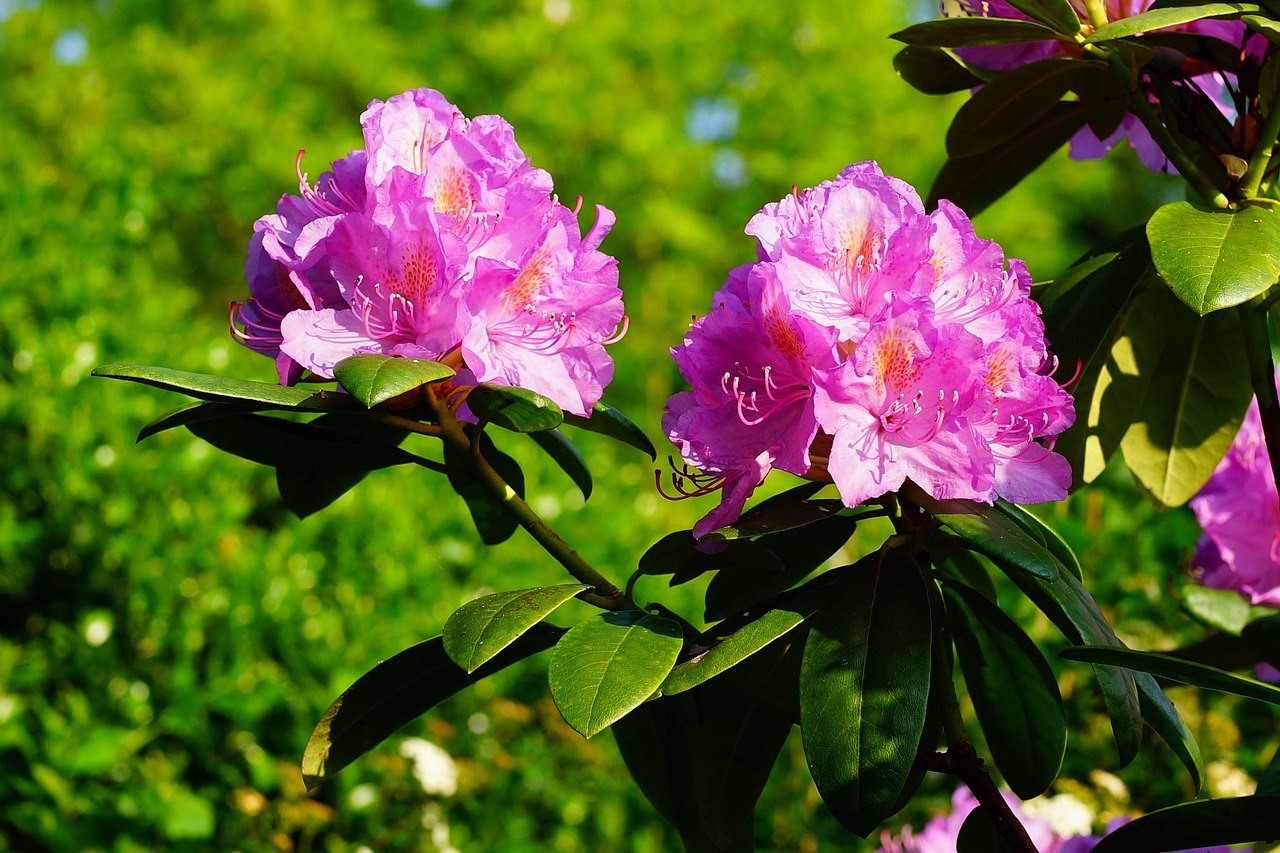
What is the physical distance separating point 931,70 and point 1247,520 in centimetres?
56

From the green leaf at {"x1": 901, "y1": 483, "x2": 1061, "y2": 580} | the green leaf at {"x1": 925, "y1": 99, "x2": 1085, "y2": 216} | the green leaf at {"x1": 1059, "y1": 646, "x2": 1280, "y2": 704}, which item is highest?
the green leaf at {"x1": 925, "y1": 99, "x2": 1085, "y2": 216}

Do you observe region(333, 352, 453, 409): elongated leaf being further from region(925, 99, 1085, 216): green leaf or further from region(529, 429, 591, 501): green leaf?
region(925, 99, 1085, 216): green leaf

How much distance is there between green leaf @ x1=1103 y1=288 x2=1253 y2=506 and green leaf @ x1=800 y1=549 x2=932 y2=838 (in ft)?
1.63

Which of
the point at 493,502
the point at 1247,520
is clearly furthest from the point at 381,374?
the point at 1247,520

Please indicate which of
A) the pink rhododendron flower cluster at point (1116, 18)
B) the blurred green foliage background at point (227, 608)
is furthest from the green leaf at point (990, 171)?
the blurred green foliage background at point (227, 608)

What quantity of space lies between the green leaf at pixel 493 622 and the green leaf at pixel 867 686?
16cm

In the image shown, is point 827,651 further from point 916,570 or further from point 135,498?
point 135,498

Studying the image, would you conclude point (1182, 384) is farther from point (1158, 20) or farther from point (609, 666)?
point (609, 666)

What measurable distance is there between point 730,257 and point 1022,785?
9.49m

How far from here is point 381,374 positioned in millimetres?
717

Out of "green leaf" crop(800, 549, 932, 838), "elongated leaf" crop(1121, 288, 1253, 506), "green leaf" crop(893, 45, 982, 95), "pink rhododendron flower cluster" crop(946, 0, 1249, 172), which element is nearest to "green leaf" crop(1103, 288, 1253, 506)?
"elongated leaf" crop(1121, 288, 1253, 506)

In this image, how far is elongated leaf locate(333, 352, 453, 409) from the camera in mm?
696

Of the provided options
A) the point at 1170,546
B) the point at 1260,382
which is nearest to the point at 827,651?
the point at 1260,382

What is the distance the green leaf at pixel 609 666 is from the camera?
0.66 m
